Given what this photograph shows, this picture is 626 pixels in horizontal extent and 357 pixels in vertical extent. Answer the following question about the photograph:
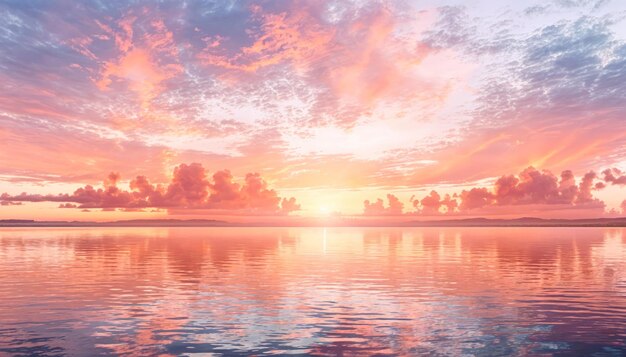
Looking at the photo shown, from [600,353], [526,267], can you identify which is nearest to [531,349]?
[600,353]

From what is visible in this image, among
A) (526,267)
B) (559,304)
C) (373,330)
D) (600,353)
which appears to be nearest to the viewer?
(600,353)

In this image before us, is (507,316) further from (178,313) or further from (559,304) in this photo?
(178,313)

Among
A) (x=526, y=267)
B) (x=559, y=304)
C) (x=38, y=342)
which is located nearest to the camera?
(x=38, y=342)

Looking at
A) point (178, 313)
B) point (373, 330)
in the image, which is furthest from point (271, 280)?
point (373, 330)

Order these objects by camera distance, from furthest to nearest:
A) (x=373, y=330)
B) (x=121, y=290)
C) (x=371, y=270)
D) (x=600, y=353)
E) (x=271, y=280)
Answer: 1. (x=371, y=270)
2. (x=271, y=280)
3. (x=121, y=290)
4. (x=373, y=330)
5. (x=600, y=353)

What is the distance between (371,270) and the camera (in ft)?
236

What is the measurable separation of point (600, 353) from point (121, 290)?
135ft

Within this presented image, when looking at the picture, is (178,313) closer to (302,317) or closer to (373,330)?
(302,317)

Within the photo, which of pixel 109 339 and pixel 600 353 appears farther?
pixel 109 339

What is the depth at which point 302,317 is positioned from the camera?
3731 cm

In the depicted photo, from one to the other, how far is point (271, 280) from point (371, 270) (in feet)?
58.2

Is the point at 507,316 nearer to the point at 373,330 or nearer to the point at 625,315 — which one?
the point at 625,315

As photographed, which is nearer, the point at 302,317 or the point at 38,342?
the point at 38,342

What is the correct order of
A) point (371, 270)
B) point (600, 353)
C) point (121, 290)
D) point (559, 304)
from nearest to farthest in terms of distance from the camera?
point (600, 353), point (559, 304), point (121, 290), point (371, 270)
